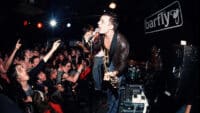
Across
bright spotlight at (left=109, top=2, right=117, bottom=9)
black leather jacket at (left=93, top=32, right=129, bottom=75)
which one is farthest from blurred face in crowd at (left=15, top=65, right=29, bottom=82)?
bright spotlight at (left=109, top=2, right=117, bottom=9)

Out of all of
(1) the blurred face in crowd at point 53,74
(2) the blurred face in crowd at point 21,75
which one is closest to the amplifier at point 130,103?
(2) the blurred face in crowd at point 21,75

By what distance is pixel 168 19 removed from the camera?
647cm

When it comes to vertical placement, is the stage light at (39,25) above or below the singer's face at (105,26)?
above

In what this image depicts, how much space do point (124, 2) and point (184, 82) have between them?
1172cm

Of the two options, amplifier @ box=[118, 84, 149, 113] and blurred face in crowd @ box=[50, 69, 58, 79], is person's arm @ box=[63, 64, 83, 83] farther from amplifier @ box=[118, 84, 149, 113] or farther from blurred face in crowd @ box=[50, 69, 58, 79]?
amplifier @ box=[118, 84, 149, 113]

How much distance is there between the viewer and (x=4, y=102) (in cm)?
297

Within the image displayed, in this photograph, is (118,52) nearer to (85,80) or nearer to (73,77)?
(85,80)

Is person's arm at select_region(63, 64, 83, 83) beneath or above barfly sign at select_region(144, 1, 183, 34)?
beneath

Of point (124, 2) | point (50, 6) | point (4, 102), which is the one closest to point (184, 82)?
point (4, 102)

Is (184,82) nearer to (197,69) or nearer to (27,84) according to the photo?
(197,69)

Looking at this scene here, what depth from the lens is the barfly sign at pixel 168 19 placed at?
19.7 feet

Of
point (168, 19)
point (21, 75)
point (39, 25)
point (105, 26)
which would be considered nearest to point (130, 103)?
point (105, 26)

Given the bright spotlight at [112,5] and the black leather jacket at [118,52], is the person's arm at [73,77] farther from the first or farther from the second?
the bright spotlight at [112,5]

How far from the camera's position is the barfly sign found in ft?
19.7
